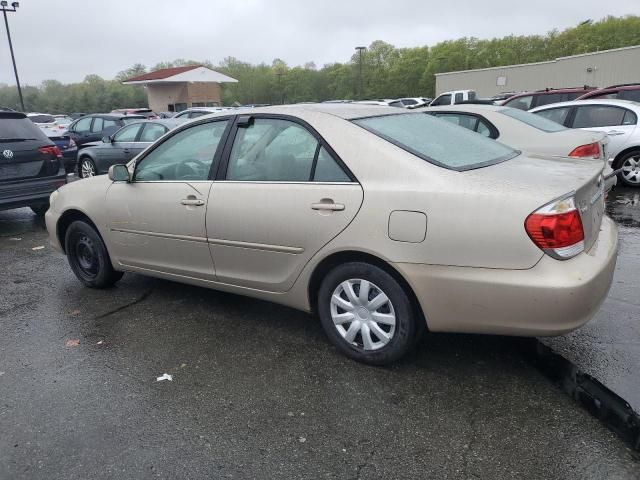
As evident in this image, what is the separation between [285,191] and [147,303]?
6.33 feet

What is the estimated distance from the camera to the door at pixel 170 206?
3.90 metres

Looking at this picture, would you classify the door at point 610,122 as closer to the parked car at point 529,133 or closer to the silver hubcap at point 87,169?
the parked car at point 529,133

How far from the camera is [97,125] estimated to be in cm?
1638

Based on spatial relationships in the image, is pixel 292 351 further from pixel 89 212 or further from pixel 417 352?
pixel 89 212

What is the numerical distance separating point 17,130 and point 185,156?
15.4 feet

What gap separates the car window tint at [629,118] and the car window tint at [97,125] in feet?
46.0

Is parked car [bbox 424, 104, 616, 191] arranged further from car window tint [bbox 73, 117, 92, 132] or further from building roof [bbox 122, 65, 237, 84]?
building roof [bbox 122, 65, 237, 84]

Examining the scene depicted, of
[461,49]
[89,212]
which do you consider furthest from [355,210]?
[461,49]

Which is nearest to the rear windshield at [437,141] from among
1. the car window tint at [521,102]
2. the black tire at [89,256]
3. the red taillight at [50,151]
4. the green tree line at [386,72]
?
the black tire at [89,256]

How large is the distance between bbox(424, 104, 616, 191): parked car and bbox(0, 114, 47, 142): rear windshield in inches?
228

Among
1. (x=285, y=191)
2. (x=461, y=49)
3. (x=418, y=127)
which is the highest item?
(x=461, y=49)

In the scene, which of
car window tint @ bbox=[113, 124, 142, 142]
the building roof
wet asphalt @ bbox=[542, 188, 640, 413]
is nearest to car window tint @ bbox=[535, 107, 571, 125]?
wet asphalt @ bbox=[542, 188, 640, 413]

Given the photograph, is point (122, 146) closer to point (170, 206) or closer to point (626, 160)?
point (170, 206)

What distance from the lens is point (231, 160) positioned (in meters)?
3.79
